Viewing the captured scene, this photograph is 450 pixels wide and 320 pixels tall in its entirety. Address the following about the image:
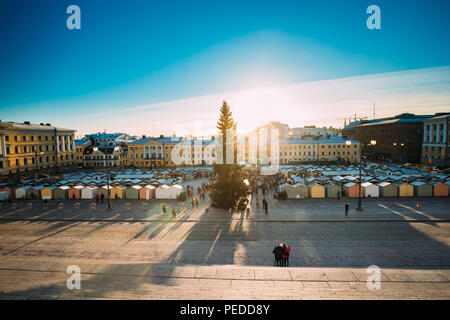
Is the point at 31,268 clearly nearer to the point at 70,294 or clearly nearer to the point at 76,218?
the point at 70,294

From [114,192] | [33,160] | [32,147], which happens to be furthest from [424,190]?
[32,147]

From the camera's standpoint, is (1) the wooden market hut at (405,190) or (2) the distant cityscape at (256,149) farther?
(2) the distant cityscape at (256,149)

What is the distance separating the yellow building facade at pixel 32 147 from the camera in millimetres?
48031

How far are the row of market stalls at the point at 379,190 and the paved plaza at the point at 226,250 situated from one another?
1.26m

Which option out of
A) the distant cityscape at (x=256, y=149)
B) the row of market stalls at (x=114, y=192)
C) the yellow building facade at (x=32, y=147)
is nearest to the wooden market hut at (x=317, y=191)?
the row of market stalls at (x=114, y=192)

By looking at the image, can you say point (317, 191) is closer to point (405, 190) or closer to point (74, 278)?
point (405, 190)

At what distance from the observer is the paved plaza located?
25.5 ft

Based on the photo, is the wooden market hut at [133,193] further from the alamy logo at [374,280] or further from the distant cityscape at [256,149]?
the distant cityscape at [256,149]

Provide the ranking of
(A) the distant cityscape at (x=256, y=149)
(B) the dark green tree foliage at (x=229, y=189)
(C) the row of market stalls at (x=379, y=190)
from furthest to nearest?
(A) the distant cityscape at (x=256, y=149)
(C) the row of market stalls at (x=379, y=190)
(B) the dark green tree foliage at (x=229, y=189)

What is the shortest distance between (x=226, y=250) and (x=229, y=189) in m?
9.67

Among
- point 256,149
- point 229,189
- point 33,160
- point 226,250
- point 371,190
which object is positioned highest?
point 256,149

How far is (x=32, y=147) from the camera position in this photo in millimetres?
55031

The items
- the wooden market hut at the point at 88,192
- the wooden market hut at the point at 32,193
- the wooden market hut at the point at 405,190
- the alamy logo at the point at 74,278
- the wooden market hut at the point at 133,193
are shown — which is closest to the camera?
the alamy logo at the point at 74,278

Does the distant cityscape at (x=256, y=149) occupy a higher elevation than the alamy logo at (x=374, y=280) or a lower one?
higher
